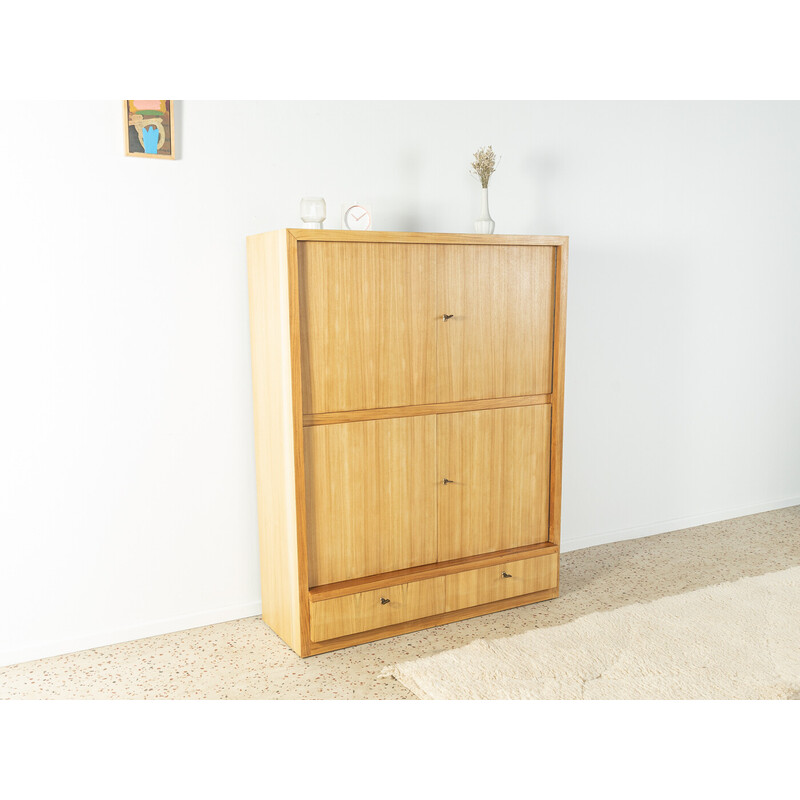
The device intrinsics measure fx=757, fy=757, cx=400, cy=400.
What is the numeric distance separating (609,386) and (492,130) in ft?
4.68

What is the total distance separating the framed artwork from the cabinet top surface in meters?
0.45

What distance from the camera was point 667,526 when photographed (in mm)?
4262

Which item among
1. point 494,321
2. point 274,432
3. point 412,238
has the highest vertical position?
point 412,238

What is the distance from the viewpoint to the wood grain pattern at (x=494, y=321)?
9.55 ft

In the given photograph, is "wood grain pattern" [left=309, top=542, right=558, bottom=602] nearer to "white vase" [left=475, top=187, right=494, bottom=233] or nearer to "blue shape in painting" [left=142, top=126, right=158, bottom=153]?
"white vase" [left=475, top=187, right=494, bottom=233]

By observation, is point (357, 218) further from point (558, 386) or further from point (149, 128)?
point (558, 386)

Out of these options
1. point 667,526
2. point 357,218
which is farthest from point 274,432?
point 667,526

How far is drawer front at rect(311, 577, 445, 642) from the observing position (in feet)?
9.09

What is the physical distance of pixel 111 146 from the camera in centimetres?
270

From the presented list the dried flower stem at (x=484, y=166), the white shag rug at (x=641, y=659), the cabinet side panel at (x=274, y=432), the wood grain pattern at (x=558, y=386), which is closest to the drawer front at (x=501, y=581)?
the wood grain pattern at (x=558, y=386)

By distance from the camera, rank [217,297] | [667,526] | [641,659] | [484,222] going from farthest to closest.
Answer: [667,526] → [484,222] → [217,297] → [641,659]

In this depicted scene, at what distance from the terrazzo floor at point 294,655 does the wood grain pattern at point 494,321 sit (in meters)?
0.93

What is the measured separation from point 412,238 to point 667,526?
8.07 feet

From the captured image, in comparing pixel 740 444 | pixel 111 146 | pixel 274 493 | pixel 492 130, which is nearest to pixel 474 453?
pixel 274 493
